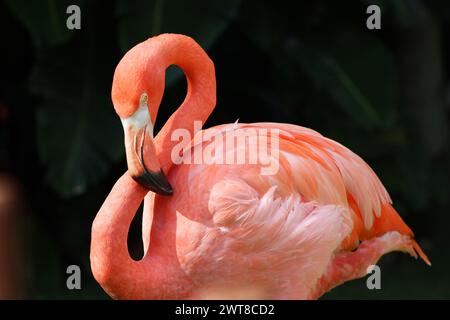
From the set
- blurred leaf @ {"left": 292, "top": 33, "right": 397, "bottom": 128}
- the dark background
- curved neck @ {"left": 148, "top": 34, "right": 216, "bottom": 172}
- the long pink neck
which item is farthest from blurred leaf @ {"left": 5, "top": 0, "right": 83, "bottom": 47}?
the long pink neck

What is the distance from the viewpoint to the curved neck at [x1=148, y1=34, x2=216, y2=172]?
331cm

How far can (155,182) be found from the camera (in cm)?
315

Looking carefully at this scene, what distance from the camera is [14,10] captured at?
5516mm

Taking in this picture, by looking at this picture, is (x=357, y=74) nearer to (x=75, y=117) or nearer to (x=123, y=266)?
(x=75, y=117)

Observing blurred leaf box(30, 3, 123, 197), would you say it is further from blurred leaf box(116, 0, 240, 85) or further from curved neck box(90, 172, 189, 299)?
curved neck box(90, 172, 189, 299)

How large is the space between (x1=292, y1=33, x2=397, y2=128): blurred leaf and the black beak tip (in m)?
2.90

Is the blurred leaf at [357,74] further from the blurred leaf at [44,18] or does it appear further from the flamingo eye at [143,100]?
the flamingo eye at [143,100]

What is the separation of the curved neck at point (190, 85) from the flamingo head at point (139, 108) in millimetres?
136

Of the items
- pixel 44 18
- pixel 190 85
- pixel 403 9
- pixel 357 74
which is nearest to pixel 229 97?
pixel 357 74

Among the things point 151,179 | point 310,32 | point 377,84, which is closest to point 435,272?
point 377,84

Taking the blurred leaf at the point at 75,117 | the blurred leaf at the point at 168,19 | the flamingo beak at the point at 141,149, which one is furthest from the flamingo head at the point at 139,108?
the blurred leaf at the point at 75,117

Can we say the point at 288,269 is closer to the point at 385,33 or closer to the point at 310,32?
the point at 310,32

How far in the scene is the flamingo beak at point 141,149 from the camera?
122 inches

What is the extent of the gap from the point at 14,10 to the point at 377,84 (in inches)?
94.4
